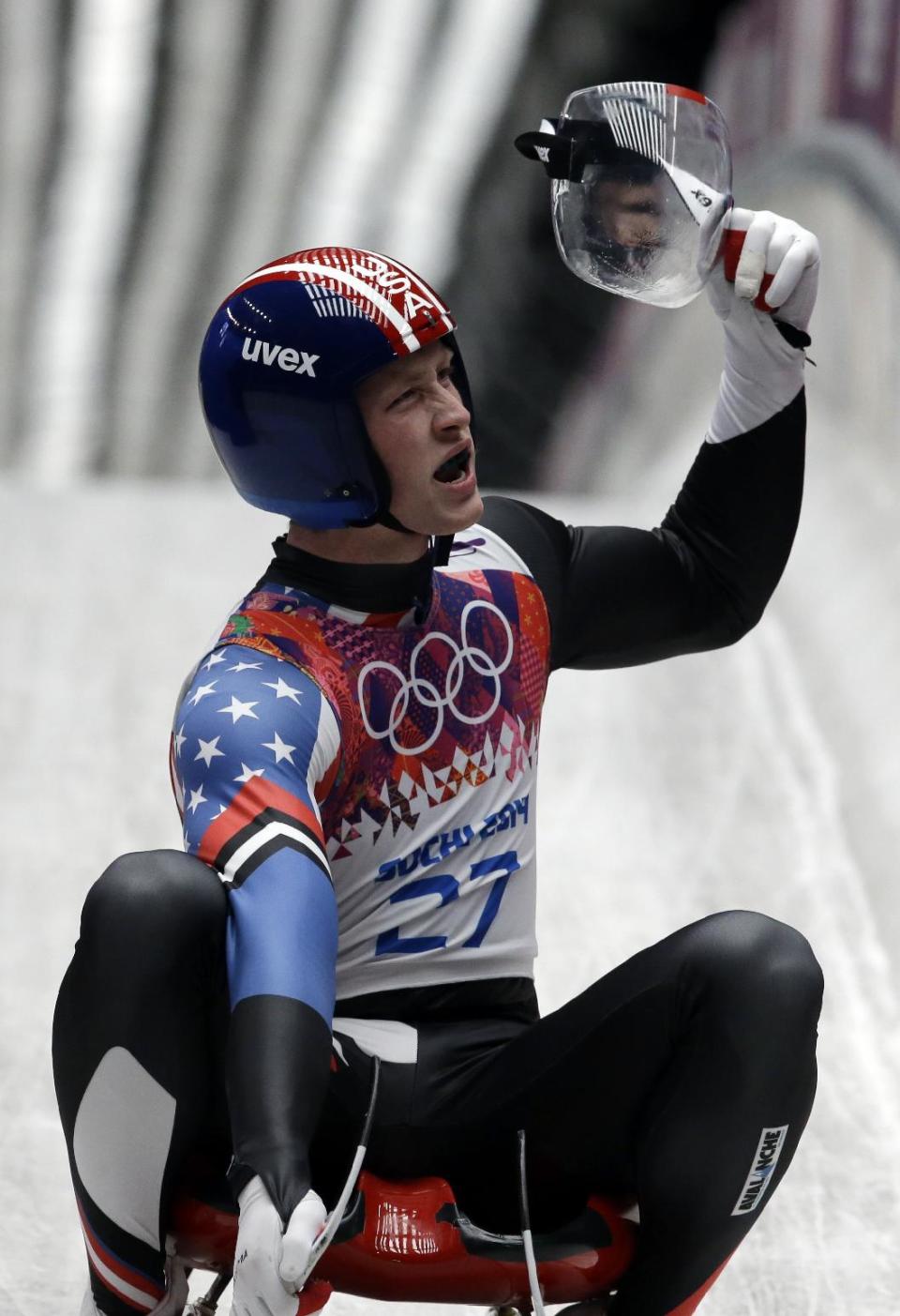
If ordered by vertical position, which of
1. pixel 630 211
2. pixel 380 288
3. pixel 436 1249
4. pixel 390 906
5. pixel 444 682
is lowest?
pixel 436 1249

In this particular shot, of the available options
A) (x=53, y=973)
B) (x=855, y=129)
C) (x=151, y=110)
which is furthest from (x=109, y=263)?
(x=53, y=973)

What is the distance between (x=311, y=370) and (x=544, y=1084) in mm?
736

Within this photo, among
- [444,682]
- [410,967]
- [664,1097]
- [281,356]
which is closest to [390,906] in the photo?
[410,967]

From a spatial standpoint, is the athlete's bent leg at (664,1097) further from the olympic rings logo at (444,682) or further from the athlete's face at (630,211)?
the athlete's face at (630,211)

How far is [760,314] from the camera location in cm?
227

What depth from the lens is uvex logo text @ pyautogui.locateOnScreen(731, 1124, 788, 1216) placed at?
75.0 inches

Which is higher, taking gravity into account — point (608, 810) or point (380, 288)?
point (380, 288)

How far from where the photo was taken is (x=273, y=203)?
1056 cm

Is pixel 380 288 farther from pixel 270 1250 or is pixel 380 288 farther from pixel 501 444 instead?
pixel 501 444

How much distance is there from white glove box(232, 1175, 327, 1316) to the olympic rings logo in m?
0.53

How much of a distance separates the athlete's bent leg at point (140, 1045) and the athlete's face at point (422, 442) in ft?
1.51

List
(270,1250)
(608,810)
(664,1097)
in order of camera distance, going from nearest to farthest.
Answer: (270,1250) < (664,1097) < (608,810)

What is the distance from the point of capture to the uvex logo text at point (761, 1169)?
191 cm

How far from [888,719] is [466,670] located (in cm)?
223
